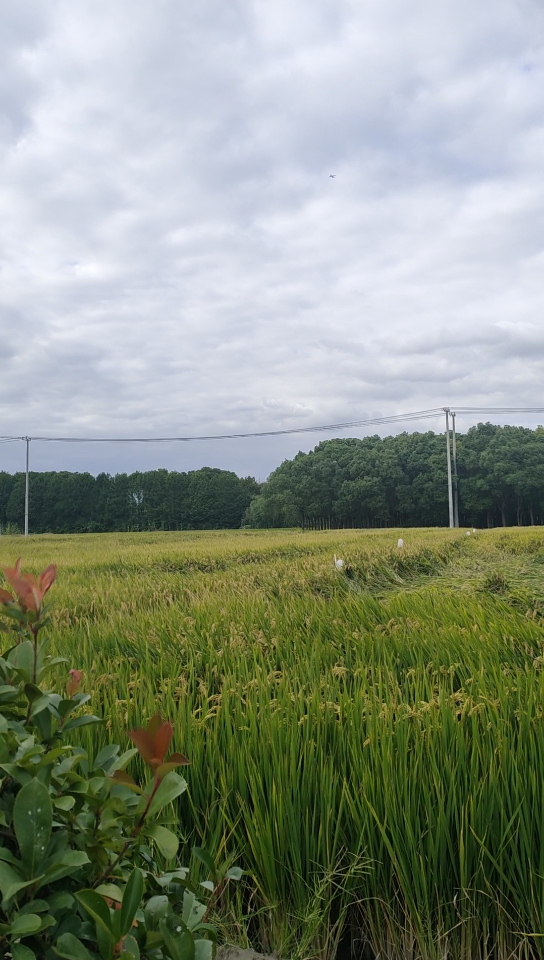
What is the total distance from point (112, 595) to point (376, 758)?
4.05 m

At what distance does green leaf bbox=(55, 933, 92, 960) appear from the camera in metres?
0.63

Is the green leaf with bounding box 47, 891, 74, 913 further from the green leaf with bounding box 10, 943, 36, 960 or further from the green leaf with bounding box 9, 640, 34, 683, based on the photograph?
the green leaf with bounding box 9, 640, 34, 683

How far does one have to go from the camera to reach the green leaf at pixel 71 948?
24.7 inches

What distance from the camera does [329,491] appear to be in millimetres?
55125

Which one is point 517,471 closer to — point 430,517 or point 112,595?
point 430,517

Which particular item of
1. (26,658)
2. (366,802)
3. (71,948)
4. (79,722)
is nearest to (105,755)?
(79,722)

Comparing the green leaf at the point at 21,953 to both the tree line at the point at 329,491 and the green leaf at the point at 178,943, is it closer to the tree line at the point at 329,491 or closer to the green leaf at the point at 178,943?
the green leaf at the point at 178,943

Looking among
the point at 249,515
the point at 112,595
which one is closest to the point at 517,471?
the point at 249,515

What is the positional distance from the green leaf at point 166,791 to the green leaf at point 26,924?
0.15m

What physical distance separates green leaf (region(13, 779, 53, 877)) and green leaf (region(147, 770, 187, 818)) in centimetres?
12

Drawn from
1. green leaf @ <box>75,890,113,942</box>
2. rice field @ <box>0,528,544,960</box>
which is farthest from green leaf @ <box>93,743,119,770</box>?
rice field @ <box>0,528,544,960</box>

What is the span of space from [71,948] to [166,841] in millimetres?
132

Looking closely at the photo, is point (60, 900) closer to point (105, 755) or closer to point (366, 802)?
point (105, 755)

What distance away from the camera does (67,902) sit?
667mm
